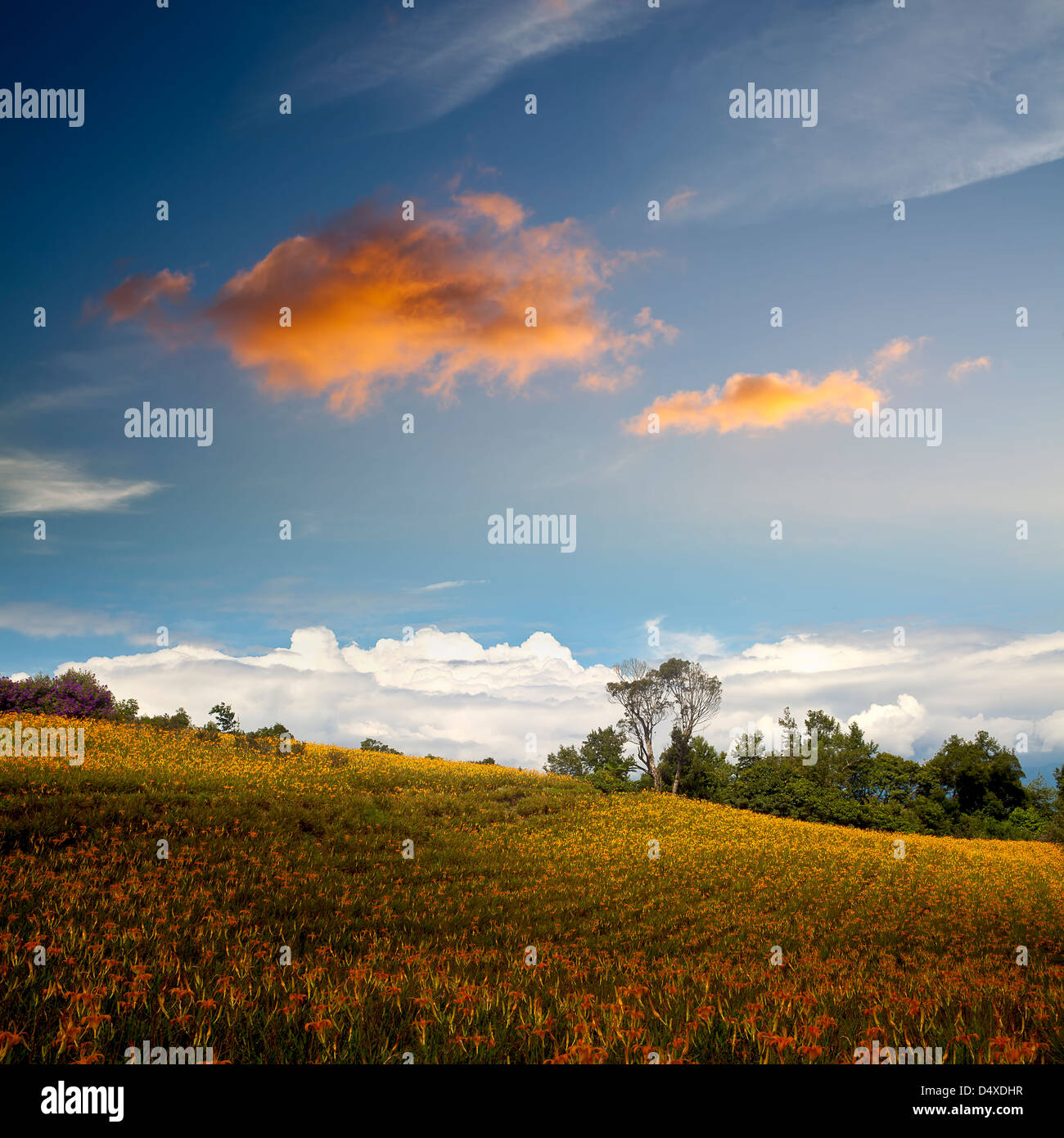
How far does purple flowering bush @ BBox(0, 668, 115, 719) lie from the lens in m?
34.6

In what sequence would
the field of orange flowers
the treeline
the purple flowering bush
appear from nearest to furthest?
the field of orange flowers
the purple flowering bush
the treeline

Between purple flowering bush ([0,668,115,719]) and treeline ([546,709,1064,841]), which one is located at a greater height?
purple flowering bush ([0,668,115,719])

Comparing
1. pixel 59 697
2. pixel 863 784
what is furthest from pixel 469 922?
pixel 863 784

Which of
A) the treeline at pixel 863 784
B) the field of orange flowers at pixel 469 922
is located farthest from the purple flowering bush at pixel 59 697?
the treeline at pixel 863 784

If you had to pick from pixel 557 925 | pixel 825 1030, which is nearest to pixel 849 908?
pixel 557 925

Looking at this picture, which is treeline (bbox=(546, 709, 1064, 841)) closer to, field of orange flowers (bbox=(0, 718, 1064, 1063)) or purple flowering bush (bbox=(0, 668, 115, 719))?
field of orange flowers (bbox=(0, 718, 1064, 1063))

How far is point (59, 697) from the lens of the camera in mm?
35625

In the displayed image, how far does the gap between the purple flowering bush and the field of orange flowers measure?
5.83 metres

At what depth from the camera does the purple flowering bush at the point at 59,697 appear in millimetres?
34594

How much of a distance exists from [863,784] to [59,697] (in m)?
64.9

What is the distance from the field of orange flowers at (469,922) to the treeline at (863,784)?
1027cm

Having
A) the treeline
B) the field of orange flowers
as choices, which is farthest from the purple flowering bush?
the treeline

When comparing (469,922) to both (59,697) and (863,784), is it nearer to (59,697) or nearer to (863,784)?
(59,697)
